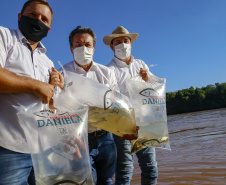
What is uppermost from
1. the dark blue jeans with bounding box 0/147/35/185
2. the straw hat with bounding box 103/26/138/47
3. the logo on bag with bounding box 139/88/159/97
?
the straw hat with bounding box 103/26/138/47

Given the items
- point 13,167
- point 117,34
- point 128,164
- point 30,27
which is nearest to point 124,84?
point 117,34

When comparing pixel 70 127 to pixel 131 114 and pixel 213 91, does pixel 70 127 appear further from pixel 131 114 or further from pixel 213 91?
pixel 213 91

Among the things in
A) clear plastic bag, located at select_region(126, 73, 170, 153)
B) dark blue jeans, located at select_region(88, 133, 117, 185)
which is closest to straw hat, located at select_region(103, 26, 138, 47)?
clear plastic bag, located at select_region(126, 73, 170, 153)

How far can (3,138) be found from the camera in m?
1.33

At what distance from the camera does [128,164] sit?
7.41 ft

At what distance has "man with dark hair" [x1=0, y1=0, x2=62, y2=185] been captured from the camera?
130 cm

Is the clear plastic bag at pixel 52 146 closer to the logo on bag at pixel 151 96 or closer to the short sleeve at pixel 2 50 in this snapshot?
the short sleeve at pixel 2 50

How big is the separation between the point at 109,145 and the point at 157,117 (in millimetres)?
499

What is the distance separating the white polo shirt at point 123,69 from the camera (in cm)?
248

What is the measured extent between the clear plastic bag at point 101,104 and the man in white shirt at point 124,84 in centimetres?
49

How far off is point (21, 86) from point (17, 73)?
151 mm

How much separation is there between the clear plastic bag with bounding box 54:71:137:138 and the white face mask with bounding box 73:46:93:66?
41cm

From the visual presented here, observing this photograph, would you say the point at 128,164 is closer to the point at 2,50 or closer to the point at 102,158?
the point at 102,158

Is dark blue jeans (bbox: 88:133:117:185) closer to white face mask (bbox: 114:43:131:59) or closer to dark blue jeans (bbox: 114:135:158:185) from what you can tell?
dark blue jeans (bbox: 114:135:158:185)
